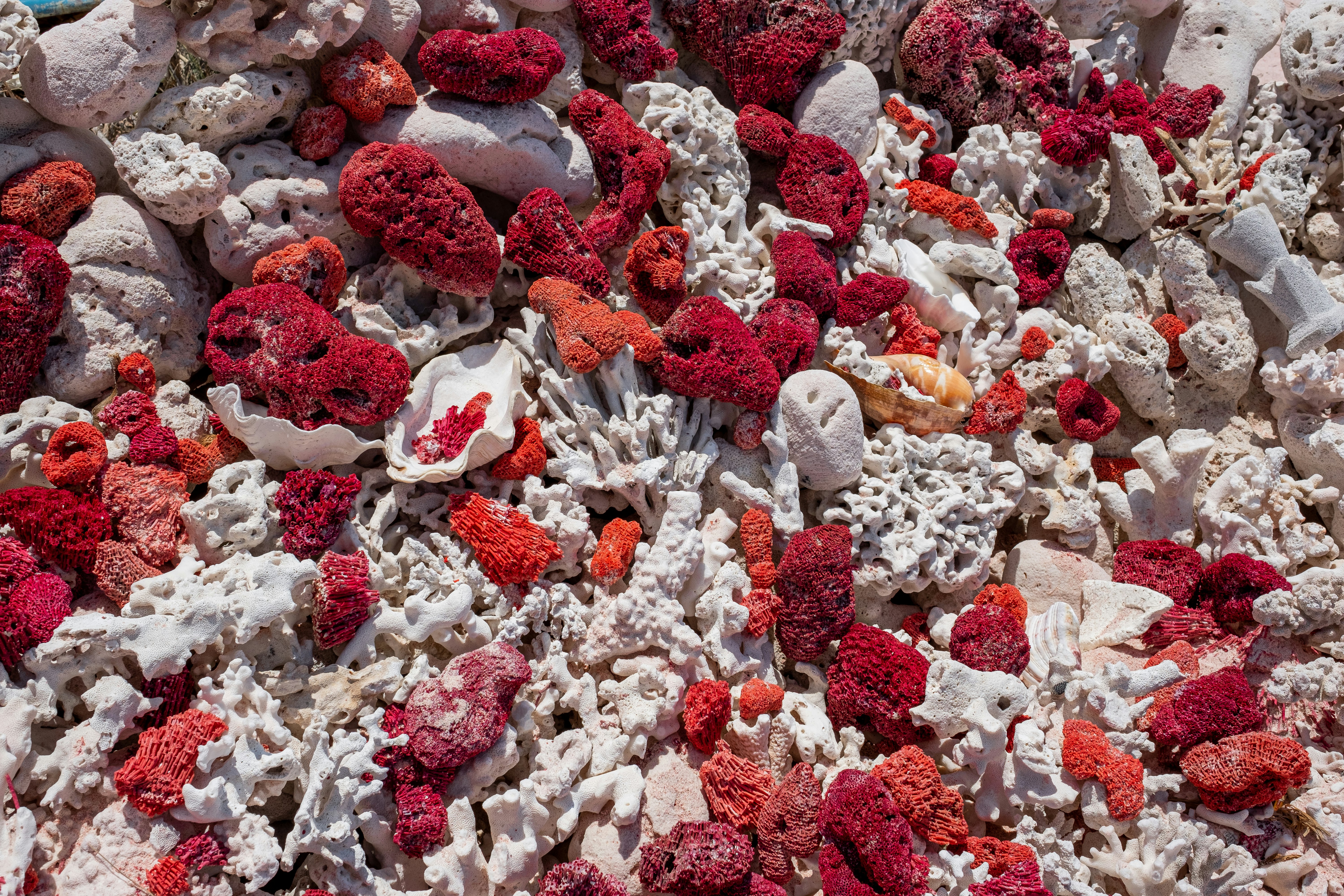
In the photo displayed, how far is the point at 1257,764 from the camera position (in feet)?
10.8

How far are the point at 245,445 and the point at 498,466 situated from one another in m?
0.71

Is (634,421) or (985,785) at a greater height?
(634,421)

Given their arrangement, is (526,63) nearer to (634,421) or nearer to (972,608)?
(634,421)

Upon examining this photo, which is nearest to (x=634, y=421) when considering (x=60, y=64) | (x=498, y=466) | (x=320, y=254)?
(x=498, y=466)

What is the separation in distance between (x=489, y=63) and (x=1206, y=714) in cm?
307

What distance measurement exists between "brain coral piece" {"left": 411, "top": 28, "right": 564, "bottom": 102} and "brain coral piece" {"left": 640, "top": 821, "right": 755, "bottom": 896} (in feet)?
7.53

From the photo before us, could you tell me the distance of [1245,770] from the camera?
3.29m

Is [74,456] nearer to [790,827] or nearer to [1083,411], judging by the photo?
[790,827]

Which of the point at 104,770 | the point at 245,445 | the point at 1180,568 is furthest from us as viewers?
the point at 1180,568

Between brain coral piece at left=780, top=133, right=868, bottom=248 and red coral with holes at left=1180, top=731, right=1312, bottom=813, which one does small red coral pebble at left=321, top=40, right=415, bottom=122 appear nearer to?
brain coral piece at left=780, top=133, right=868, bottom=248

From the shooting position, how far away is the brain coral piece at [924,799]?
10.2 ft

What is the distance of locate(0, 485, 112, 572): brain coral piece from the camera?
103 inches

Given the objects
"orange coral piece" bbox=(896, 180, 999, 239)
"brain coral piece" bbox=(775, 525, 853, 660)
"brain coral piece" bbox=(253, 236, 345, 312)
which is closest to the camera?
"brain coral piece" bbox=(253, 236, 345, 312)

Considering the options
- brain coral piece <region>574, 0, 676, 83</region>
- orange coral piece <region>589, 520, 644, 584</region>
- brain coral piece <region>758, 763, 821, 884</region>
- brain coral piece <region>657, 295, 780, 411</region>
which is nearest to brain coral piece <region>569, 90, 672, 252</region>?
brain coral piece <region>574, 0, 676, 83</region>
